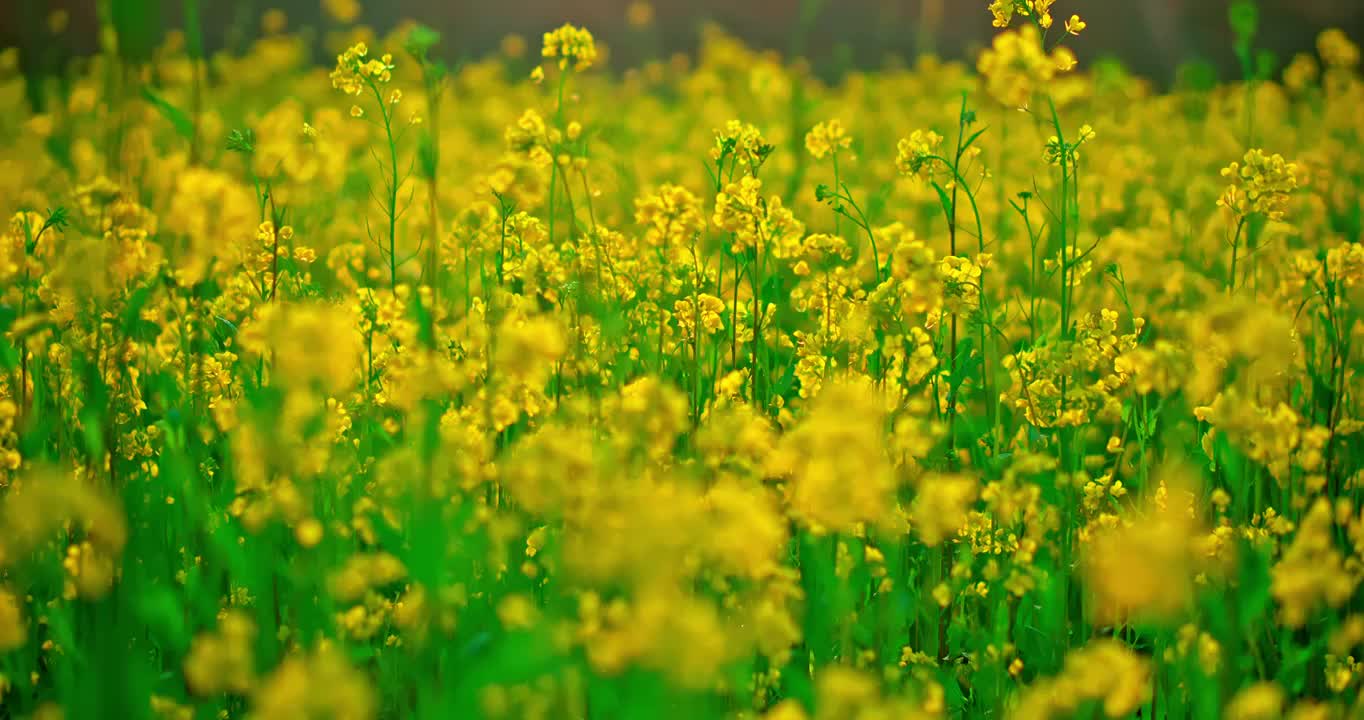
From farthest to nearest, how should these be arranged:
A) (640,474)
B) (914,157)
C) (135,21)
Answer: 1. (914,157)
2. (640,474)
3. (135,21)

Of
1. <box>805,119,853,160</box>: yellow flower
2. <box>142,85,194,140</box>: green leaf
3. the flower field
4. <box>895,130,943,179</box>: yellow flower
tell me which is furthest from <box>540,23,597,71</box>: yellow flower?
<box>142,85,194,140</box>: green leaf

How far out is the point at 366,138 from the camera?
5945 mm

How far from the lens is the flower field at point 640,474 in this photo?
4.12ft

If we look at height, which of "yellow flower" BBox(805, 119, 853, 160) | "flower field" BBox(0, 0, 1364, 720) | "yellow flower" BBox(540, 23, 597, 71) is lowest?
"flower field" BBox(0, 0, 1364, 720)

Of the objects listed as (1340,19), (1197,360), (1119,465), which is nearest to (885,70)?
(1340,19)

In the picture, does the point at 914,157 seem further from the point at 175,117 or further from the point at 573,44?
the point at 175,117

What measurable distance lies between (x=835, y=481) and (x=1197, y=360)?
0.65 metres

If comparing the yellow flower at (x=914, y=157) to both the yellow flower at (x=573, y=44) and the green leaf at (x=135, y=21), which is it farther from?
the green leaf at (x=135, y=21)

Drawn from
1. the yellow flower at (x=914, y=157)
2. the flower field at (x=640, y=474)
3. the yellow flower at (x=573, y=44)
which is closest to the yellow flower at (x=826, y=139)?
the flower field at (x=640, y=474)

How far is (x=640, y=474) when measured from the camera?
1627 mm

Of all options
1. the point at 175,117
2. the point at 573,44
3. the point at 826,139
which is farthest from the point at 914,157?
the point at 175,117

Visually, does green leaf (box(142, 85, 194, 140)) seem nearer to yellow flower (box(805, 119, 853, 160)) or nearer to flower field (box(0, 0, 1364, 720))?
flower field (box(0, 0, 1364, 720))

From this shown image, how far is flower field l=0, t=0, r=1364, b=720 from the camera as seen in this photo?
126cm

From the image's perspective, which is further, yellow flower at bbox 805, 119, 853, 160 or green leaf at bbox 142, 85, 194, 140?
yellow flower at bbox 805, 119, 853, 160
